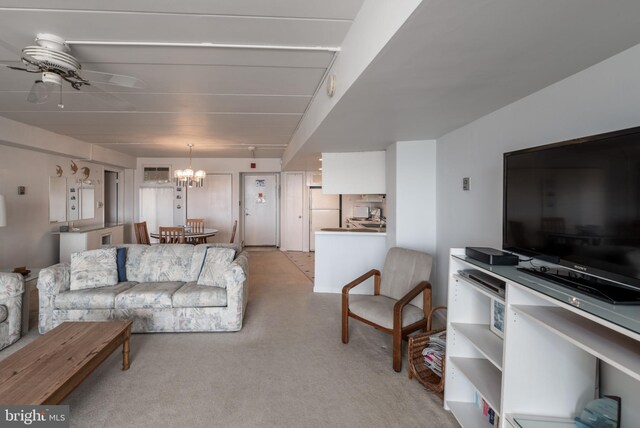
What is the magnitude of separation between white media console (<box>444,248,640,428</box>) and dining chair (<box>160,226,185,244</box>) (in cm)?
467

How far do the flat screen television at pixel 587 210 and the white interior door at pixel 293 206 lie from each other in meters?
6.53

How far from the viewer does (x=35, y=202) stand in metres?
4.93

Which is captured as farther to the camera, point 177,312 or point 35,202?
point 35,202

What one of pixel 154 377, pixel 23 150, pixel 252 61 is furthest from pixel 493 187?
pixel 23 150

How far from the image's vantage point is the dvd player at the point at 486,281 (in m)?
1.67

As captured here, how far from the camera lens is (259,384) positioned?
2.35 metres

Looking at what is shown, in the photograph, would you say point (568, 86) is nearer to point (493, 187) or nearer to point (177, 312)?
point (493, 187)

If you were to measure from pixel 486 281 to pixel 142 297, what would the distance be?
3.05 meters

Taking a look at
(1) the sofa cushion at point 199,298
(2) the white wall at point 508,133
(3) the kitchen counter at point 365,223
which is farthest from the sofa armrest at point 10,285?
(3) the kitchen counter at point 365,223

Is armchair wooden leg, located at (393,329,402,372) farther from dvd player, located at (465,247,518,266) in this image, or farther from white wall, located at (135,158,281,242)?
white wall, located at (135,158,281,242)

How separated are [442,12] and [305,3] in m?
0.85

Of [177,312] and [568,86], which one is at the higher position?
[568,86]

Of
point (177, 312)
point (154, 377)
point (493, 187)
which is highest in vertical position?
point (493, 187)

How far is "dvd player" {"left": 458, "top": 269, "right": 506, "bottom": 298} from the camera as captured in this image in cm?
167
